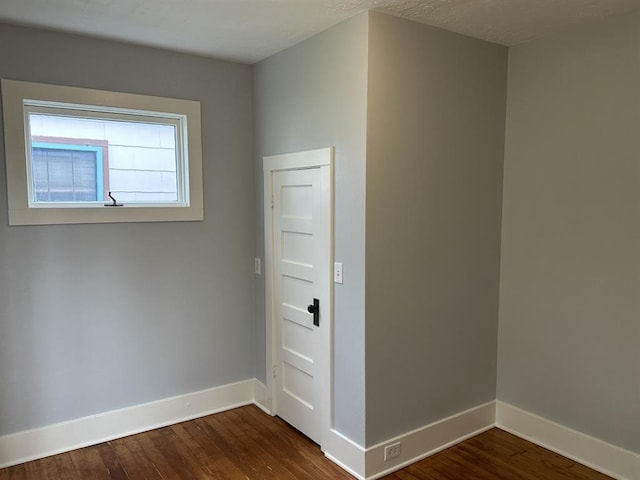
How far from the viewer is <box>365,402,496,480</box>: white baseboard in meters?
2.74

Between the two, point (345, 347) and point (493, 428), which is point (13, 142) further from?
point (493, 428)

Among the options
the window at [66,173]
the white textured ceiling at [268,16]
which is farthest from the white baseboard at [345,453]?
the white textured ceiling at [268,16]

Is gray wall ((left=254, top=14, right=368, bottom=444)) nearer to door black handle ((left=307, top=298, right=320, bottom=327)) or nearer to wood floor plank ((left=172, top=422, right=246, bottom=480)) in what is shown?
door black handle ((left=307, top=298, right=320, bottom=327))

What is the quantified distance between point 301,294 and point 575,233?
1.74 m

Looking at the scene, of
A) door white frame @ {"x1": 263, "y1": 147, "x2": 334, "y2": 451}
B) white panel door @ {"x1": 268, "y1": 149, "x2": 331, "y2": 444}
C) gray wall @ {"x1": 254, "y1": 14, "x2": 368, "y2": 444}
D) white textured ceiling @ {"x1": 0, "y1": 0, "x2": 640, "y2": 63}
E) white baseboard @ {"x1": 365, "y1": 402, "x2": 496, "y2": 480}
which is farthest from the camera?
white panel door @ {"x1": 268, "y1": 149, "x2": 331, "y2": 444}

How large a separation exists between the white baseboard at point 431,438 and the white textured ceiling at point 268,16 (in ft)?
7.92

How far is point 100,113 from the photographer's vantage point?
3127 millimetres

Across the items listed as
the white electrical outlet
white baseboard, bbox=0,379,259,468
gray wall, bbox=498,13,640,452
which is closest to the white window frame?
white baseboard, bbox=0,379,259,468

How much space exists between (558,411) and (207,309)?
248cm

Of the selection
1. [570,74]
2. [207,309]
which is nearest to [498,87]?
[570,74]

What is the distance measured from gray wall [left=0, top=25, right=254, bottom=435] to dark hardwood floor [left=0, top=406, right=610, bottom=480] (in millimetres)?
310

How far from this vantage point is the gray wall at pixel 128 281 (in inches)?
114

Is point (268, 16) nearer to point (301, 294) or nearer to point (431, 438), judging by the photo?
point (301, 294)

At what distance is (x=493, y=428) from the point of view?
3.32m
